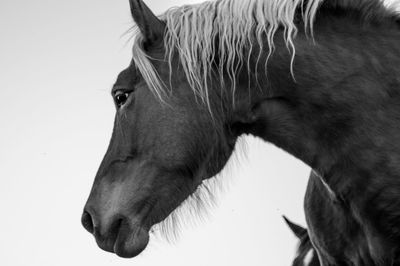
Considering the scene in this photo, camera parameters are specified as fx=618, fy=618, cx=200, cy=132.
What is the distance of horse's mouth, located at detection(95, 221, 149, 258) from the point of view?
40.3 inches

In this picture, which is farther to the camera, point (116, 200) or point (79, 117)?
point (79, 117)

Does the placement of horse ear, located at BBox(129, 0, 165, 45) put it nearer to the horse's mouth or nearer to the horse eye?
the horse eye

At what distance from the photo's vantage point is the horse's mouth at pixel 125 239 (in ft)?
3.36

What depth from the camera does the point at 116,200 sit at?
1.02 m

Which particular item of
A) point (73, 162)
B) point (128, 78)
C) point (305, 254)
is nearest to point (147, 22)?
point (128, 78)

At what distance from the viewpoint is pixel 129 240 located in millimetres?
1027

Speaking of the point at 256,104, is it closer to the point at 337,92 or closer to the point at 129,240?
the point at 337,92

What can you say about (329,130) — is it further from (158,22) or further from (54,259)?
(54,259)

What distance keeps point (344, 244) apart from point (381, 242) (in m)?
0.14

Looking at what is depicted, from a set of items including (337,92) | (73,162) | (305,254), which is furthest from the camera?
(73,162)

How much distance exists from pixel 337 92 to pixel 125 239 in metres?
0.42

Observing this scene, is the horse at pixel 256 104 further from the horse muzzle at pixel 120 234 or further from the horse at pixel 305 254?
the horse at pixel 305 254

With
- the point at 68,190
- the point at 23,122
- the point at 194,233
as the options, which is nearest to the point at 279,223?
the point at 194,233

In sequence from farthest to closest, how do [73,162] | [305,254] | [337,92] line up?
[73,162] → [305,254] → [337,92]
